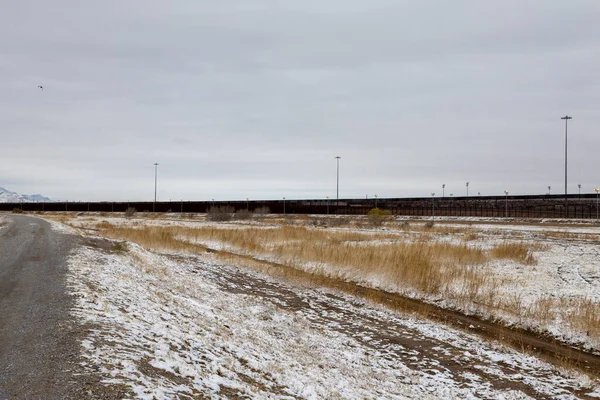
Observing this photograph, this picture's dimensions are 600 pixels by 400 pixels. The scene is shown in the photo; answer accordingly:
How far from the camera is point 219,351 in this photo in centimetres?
611

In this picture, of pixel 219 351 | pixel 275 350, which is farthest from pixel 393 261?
pixel 219 351

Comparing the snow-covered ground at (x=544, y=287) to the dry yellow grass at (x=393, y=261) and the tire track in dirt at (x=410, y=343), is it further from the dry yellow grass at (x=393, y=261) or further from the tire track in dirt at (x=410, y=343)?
the tire track in dirt at (x=410, y=343)

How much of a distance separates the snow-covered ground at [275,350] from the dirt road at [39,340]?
9.0 inches

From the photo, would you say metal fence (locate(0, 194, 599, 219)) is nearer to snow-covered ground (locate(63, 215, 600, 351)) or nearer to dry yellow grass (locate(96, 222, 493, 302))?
dry yellow grass (locate(96, 222, 493, 302))

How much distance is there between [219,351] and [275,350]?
3.76ft

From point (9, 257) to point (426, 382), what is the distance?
13.0 meters

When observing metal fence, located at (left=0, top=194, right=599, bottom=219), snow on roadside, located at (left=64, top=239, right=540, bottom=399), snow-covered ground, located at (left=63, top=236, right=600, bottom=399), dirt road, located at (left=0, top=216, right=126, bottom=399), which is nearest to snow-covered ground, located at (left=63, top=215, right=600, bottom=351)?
snow-covered ground, located at (left=63, top=236, right=600, bottom=399)

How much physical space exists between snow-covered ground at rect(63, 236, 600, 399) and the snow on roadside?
0.02 metres

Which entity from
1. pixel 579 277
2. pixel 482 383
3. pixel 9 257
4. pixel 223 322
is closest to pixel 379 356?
pixel 482 383

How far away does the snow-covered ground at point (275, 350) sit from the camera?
4973mm

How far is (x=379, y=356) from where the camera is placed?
25.0 ft

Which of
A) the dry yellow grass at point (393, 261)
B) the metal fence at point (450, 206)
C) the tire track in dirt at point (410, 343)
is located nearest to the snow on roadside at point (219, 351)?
the tire track in dirt at point (410, 343)

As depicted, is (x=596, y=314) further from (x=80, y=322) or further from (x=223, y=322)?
(x=80, y=322)

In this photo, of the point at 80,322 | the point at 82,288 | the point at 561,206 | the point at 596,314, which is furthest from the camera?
the point at 561,206
